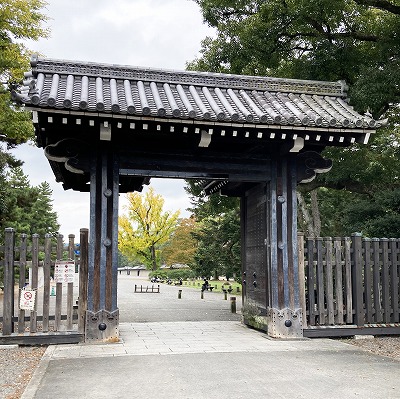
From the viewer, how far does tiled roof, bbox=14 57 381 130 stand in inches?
320

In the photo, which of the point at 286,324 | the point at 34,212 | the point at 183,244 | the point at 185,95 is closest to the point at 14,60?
the point at 185,95

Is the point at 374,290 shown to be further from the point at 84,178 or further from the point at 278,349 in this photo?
the point at 84,178

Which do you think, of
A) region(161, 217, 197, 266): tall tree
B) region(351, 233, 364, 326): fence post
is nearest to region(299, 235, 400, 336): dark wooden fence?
region(351, 233, 364, 326): fence post

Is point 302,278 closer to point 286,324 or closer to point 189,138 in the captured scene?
point 286,324

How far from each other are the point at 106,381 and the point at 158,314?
31.7 feet

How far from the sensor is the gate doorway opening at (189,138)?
8.38m

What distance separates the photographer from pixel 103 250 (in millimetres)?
8914

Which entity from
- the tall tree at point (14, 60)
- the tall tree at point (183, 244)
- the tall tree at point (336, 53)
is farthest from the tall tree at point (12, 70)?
the tall tree at point (183, 244)

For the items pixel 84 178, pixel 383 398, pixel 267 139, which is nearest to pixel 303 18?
pixel 267 139

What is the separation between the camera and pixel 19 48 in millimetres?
19641

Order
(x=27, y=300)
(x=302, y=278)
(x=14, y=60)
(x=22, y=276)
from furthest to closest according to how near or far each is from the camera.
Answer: (x=14, y=60) < (x=302, y=278) < (x=22, y=276) < (x=27, y=300)

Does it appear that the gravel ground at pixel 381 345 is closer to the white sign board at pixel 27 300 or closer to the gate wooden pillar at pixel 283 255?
the gate wooden pillar at pixel 283 255

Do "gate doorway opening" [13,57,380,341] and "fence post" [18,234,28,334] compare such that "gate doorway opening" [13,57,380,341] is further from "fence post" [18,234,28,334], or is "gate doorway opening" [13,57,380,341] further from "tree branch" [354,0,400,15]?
"tree branch" [354,0,400,15]

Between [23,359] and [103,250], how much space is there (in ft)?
7.63
